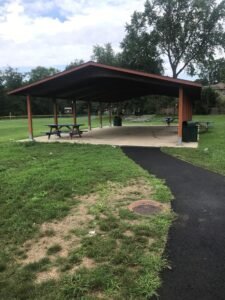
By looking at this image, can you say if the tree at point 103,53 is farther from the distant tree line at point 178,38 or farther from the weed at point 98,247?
the weed at point 98,247

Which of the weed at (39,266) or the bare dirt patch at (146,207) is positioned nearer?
the weed at (39,266)

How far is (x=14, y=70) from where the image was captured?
68.6 meters

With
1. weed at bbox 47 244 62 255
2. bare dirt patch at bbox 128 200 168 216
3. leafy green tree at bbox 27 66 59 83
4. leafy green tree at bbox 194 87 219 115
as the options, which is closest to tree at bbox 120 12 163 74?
leafy green tree at bbox 194 87 219 115

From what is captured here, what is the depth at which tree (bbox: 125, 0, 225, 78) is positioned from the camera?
110ft

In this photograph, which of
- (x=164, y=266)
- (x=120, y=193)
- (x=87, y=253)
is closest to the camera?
(x=164, y=266)

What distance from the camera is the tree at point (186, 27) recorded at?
33.5 meters

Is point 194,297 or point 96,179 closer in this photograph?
point 194,297

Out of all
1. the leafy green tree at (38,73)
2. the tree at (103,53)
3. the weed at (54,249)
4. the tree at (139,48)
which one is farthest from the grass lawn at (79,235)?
the leafy green tree at (38,73)

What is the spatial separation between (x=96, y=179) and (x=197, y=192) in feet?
6.34

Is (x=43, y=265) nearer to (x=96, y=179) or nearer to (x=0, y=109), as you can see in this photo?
(x=96, y=179)

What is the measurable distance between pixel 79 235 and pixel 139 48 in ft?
111

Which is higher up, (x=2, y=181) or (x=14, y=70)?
(x=14, y=70)

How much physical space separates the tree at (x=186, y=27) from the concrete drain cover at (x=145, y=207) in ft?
108

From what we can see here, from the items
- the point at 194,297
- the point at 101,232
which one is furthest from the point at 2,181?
the point at 194,297
